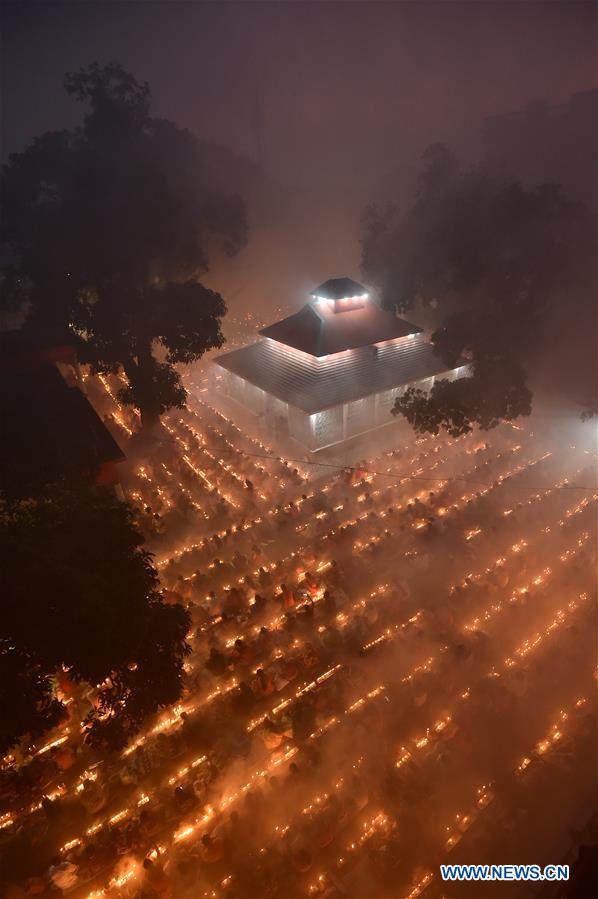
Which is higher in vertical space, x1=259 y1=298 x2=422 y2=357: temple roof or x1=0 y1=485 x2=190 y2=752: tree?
x1=259 y1=298 x2=422 y2=357: temple roof

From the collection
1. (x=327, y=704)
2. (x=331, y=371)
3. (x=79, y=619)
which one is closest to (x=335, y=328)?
(x=331, y=371)

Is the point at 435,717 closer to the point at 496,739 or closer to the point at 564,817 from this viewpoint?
the point at 496,739

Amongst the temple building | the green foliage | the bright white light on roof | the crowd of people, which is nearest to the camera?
the crowd of people

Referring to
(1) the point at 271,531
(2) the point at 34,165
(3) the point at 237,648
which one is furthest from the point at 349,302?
(3) the point at 237,648

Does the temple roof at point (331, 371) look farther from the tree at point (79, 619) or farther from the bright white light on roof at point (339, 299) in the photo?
the tree at point (79, 619)

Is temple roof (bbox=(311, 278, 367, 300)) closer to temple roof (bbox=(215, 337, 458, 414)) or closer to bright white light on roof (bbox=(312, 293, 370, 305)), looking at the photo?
bright white light on roof (bbox=(312, 293, 370, 305))

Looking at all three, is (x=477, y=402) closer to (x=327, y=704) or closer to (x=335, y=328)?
(x=335, y=328)

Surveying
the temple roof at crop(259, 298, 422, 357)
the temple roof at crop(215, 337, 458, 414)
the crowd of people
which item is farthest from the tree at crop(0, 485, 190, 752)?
the temple roof at crop(259, 298, 422, 357)
